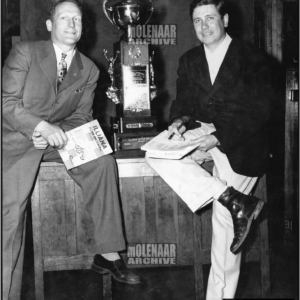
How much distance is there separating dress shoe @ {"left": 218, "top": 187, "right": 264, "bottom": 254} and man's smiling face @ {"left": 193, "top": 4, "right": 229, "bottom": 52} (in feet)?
2.90

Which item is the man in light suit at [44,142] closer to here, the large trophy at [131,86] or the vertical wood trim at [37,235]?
the vertical wood trim at [37,235]

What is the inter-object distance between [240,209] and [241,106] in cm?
57

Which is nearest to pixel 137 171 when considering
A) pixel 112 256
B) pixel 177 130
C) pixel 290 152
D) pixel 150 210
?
pixel 150 210

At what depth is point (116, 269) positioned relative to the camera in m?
2.46

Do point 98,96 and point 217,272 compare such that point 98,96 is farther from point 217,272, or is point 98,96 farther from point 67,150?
point 217,272

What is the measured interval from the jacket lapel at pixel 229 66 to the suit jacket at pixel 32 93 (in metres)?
0.80

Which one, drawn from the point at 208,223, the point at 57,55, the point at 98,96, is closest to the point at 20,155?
the point at 57,55

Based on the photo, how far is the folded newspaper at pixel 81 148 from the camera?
2.43 m

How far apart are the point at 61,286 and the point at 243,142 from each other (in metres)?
1.53

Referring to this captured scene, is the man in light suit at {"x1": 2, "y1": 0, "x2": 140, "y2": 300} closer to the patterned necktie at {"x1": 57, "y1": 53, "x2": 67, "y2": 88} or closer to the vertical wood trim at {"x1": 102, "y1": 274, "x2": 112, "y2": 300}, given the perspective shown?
the patterned necktie at {"x1": 57, "y1": 53, "x2": 67, "y2": 88}

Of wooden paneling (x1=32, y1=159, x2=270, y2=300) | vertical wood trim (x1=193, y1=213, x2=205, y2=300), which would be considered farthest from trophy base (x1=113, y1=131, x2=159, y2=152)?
vertical wood trim (x1=193, y1=213, x2=205, y2=300)

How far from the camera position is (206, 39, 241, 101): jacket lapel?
237cm

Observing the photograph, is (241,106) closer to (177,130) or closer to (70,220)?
(177,130)

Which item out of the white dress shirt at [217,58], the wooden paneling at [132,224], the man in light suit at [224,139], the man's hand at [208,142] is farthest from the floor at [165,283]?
the white dress shirt at [217,58]
